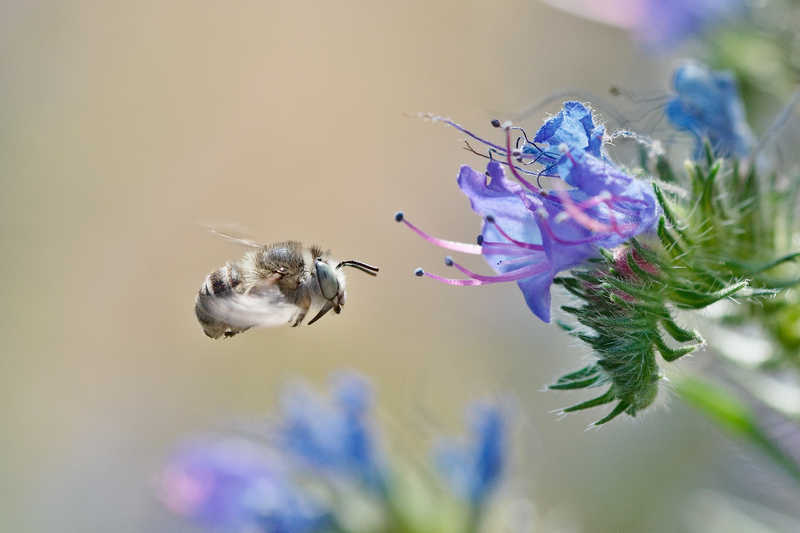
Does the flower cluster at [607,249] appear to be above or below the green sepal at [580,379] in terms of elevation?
above

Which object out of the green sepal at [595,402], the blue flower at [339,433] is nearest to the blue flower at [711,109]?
the green sepal at [595,402]

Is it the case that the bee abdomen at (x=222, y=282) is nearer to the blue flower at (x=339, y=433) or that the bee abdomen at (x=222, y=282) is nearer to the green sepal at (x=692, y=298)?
the blue flower at (x=339, y=433)

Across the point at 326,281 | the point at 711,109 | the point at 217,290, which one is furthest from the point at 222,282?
the point at 711,109

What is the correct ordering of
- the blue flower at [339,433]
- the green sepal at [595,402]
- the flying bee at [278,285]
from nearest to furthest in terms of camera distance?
the green sepal at [595,402]
the flying bee at [278,285]
the blue flower at [339,433]

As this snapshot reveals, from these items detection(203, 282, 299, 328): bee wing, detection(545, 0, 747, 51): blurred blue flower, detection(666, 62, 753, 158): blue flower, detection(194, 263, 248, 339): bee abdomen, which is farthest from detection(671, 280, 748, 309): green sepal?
detection(545, 0, 747, 51): blurred blue flower

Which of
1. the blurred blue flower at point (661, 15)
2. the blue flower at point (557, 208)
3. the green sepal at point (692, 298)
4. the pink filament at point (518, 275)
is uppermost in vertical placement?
the blurred blue flower at point (661, 15)

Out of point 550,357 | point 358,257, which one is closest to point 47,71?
point 358,257
